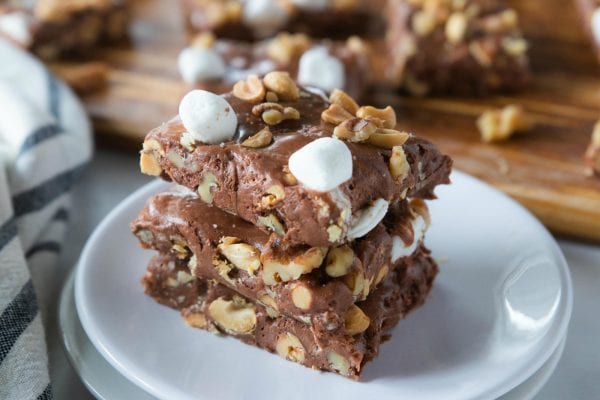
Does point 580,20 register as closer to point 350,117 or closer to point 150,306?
point 350,117

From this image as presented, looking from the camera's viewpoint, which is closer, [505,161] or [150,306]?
[150,306]

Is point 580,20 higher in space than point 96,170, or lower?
higher

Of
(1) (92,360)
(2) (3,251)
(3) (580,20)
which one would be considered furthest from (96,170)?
(3) (580,20)

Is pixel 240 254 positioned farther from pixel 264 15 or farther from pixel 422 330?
pixel 264 15

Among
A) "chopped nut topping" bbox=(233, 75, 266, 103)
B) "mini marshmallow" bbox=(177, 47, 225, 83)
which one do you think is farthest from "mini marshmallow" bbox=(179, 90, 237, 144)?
"mini marshmallow" bbox=(177, 47, 225, 83)

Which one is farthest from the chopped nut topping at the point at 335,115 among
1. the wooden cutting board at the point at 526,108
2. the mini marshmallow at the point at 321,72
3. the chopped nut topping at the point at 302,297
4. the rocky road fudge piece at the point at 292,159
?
the mini marshmallow at the point at 321,72

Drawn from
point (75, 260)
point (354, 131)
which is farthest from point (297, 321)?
point (75, 260)

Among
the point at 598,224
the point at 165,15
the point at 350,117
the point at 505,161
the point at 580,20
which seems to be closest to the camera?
the point at 350,117

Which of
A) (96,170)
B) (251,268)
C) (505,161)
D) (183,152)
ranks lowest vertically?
(96,170)
